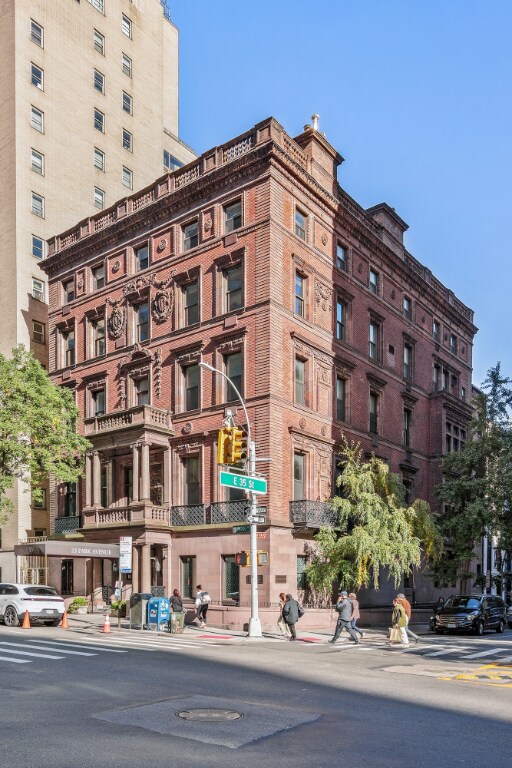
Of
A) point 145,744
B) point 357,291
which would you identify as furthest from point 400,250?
point 145,744

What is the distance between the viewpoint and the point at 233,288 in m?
34.9

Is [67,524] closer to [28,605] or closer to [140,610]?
[28,605]

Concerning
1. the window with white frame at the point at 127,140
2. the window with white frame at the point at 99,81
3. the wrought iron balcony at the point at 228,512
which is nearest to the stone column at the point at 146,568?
the wrought iron balcony at the point at 228,512

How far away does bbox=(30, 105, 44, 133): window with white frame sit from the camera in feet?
164

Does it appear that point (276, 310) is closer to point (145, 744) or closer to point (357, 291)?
point (357, 291)

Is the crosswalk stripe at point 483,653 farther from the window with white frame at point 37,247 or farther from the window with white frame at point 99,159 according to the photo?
the window with white frame at point 99,159

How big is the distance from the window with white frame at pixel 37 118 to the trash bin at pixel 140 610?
34.2 meters

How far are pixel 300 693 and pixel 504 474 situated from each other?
31537mm

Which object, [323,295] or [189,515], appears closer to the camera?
[189,515]

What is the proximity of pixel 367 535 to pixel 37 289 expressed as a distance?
27806 millimetres

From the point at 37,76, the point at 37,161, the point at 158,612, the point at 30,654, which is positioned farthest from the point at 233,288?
the point at 37,76

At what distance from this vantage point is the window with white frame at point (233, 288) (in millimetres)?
34531

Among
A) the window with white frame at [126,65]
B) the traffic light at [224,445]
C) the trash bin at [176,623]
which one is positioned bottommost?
the trash bin at [176,623]

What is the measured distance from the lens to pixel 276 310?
3297 cm
